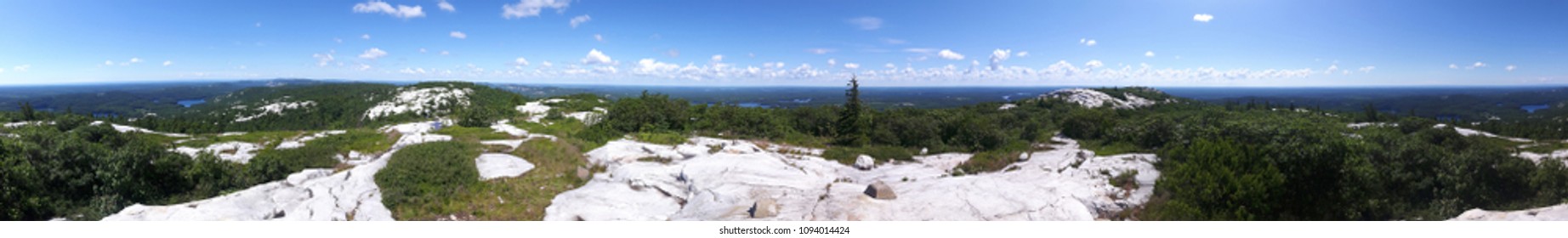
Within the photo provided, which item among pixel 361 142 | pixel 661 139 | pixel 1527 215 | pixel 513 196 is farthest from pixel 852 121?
pixel 361 142

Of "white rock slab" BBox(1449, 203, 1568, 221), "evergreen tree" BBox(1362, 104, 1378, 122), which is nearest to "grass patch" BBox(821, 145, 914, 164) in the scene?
"white rock slab" BBox(1449, 203, 1568, 221)

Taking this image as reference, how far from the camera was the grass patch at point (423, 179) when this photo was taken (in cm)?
962

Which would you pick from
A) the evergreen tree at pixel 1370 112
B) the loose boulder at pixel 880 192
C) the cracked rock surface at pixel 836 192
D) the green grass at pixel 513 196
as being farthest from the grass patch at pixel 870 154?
the evergreen tree at pixel 1370 112

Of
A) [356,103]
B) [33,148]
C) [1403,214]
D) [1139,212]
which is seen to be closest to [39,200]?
[33,148]

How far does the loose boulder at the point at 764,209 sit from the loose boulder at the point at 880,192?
201cm

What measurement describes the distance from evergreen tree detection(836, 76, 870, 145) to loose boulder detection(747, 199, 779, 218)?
538 inches

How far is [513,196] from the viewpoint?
11.2 m

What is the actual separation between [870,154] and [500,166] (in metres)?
12.2

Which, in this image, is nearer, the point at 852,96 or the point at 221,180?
the point at 221,180

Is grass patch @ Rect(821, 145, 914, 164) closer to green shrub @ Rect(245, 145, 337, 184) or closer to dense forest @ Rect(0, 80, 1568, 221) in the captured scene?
dense forest @ Rect(0, 80, 1568, 221)

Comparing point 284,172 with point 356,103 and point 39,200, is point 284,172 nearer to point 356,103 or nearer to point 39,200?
point 39,200

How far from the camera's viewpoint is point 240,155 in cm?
2039

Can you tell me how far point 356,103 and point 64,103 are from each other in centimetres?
7550

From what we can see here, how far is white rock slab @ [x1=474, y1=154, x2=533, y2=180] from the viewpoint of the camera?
41.8 feet
